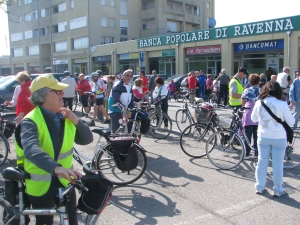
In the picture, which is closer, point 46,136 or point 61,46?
point 46,136

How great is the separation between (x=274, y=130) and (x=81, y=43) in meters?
41.2

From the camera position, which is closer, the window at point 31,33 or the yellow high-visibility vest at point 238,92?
the yellow high-visibility vest at point 238,92

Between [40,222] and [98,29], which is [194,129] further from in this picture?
[98,29]

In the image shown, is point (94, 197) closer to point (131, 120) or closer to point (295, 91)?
point (131, 120)

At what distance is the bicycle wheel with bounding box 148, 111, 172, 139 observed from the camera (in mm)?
8734

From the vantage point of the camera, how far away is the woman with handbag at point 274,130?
4434 millimetres

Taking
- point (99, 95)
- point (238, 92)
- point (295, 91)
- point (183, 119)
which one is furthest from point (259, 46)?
point (238, 92)

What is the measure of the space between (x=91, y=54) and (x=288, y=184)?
126 feet

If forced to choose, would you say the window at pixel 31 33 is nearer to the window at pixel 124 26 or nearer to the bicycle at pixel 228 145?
the window at pixel 124 26

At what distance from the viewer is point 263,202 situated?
14.2 feet

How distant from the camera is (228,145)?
5.94m

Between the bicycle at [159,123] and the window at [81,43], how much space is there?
114 ft

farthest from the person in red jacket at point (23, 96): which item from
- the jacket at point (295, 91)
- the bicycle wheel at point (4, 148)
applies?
the jacket at point (295, 91)

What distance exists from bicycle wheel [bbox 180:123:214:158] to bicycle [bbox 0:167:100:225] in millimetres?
4513
